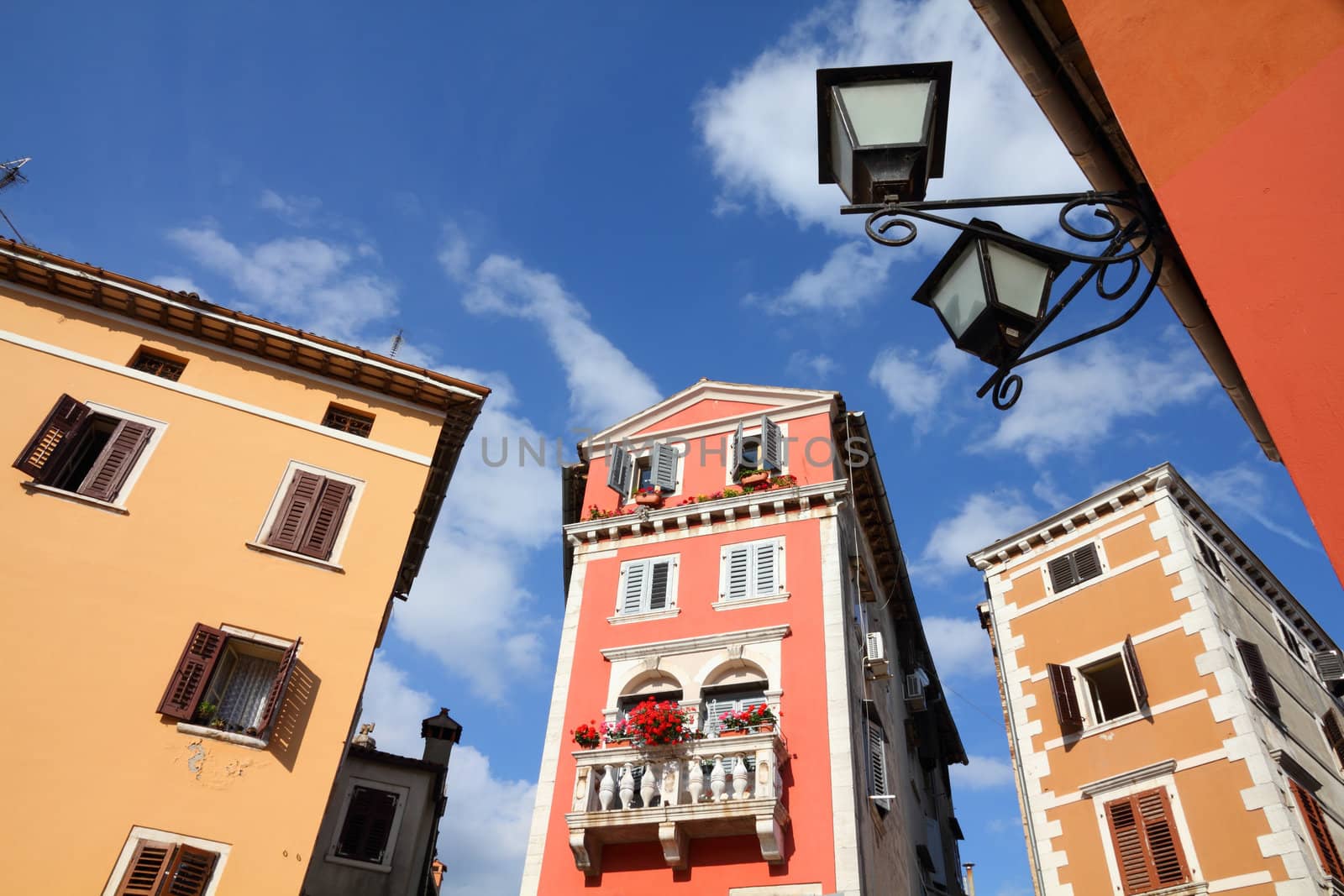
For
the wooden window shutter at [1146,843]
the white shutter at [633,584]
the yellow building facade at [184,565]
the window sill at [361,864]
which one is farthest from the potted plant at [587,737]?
the wooden window shutter at [1146,843]

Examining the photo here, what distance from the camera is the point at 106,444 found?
17.2 m

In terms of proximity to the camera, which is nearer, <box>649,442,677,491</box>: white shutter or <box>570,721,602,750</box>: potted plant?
<box>570,721,602,750</box>: potted plant

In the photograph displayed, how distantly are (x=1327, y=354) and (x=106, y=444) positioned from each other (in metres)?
18.8

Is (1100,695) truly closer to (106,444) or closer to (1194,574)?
(1194,574)

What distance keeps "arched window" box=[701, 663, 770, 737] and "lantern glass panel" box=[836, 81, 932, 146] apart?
15.7 metres

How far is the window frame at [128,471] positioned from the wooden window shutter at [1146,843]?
68.5 ft

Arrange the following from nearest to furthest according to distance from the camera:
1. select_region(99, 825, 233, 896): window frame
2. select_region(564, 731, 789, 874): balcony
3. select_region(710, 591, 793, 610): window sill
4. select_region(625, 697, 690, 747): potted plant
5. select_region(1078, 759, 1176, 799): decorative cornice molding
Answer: select_region(99, 825, 233, 896): window frame
select_region(564, 731, 789, 874): balcony
select_region(625, 697, 690, 747): potted plant
select_region(1078, 759, 1176, 799): decorative cornice molding
select_region(710, 591, 793, 610): window sill

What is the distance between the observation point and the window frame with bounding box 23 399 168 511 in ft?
53.0

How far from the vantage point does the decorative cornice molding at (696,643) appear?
2000cm

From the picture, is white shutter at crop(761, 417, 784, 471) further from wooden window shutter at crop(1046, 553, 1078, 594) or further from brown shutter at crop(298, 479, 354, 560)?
brown shutter at crop(298, 479, 354, 560)

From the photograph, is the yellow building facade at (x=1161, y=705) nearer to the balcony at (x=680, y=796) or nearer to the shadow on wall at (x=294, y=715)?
the balcony at (x=680, y=796)

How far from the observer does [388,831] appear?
74.7 ft

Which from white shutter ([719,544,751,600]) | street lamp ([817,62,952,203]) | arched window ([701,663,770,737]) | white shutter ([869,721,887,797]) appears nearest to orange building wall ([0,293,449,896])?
arched window ([701,663,770,737])

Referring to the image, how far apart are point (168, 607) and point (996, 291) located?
15.2m
